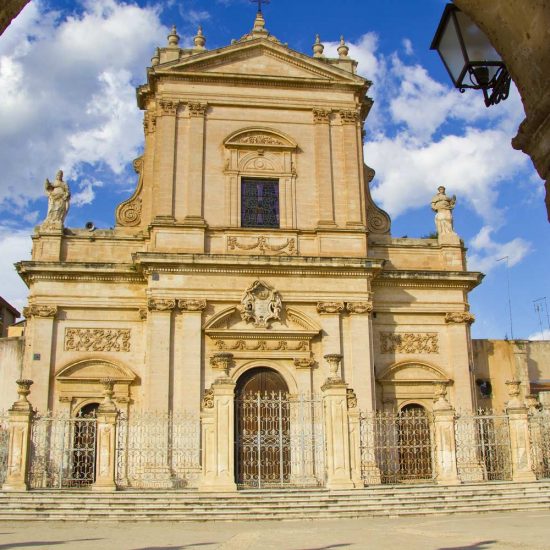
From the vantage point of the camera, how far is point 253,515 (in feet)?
45.3

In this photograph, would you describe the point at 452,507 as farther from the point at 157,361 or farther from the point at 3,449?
the point at 3,449

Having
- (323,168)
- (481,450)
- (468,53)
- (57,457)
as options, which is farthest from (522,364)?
(468,53)

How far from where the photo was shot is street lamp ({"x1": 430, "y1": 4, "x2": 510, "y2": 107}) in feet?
14.3

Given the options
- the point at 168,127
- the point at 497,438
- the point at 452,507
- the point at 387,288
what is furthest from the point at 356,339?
the point at 168,127

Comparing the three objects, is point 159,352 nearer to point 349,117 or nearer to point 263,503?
point 263,503

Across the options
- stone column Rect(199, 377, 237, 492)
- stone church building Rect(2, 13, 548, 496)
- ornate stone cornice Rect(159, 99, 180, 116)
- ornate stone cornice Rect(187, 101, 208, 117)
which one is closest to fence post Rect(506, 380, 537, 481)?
stone church building Rect(2, 13, 548, 496)

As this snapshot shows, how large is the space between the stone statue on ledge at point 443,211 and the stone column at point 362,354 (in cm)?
414

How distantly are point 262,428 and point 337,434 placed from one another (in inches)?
173

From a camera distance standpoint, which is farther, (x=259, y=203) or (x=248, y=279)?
(x=259, y=203)

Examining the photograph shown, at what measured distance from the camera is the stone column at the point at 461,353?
843 inches

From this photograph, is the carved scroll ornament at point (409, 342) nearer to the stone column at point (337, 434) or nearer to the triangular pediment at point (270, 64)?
the stone column at point (337, 434)

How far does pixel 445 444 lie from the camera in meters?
16.2

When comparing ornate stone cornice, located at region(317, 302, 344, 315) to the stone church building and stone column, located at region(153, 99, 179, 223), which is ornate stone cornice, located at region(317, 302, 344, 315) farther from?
stone column, located at region(153, 99, 179, 223)

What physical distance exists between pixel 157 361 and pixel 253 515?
21.8ft
